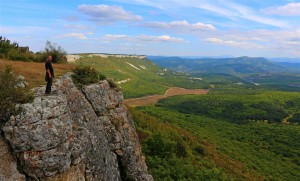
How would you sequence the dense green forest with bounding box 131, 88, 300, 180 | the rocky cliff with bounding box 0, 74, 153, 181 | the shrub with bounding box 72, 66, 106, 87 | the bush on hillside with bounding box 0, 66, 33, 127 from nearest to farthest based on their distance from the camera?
the rocky cliff with bounding box 0, 74, 153, 181 → the bush on hillside with bounding box 0, 66, 33, 127 → the shrub with bounding box 72, 66, 106, 87 → the dense green forest with bounding box 131, 88, 300, 180

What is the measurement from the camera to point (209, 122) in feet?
404

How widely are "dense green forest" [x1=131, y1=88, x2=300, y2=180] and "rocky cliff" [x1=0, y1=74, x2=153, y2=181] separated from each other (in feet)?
46.7

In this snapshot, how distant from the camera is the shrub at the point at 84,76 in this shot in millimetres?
19936

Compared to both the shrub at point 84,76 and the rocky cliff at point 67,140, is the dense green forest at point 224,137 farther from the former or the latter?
the shrub at point 84,76

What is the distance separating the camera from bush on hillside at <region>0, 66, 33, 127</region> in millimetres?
12727

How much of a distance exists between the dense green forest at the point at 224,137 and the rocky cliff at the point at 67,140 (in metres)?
14.2

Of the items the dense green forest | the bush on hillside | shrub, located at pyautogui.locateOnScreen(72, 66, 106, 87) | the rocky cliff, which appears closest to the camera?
the rocky cliff

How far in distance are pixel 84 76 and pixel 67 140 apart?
7559 millimetres

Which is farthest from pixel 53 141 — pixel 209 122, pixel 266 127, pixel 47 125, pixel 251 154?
pixel 266 127

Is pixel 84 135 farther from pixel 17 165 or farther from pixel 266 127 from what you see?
pixel 266 127

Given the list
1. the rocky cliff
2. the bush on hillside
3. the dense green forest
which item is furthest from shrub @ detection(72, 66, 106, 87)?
the dense green forest

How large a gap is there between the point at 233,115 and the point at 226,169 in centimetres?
9969

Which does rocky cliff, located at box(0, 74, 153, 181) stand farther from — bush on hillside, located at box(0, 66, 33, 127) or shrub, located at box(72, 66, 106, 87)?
shrub, located at box(72, 66, 106, 87)

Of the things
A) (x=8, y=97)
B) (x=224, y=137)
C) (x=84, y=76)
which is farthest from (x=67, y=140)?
(x=224, y=137)
